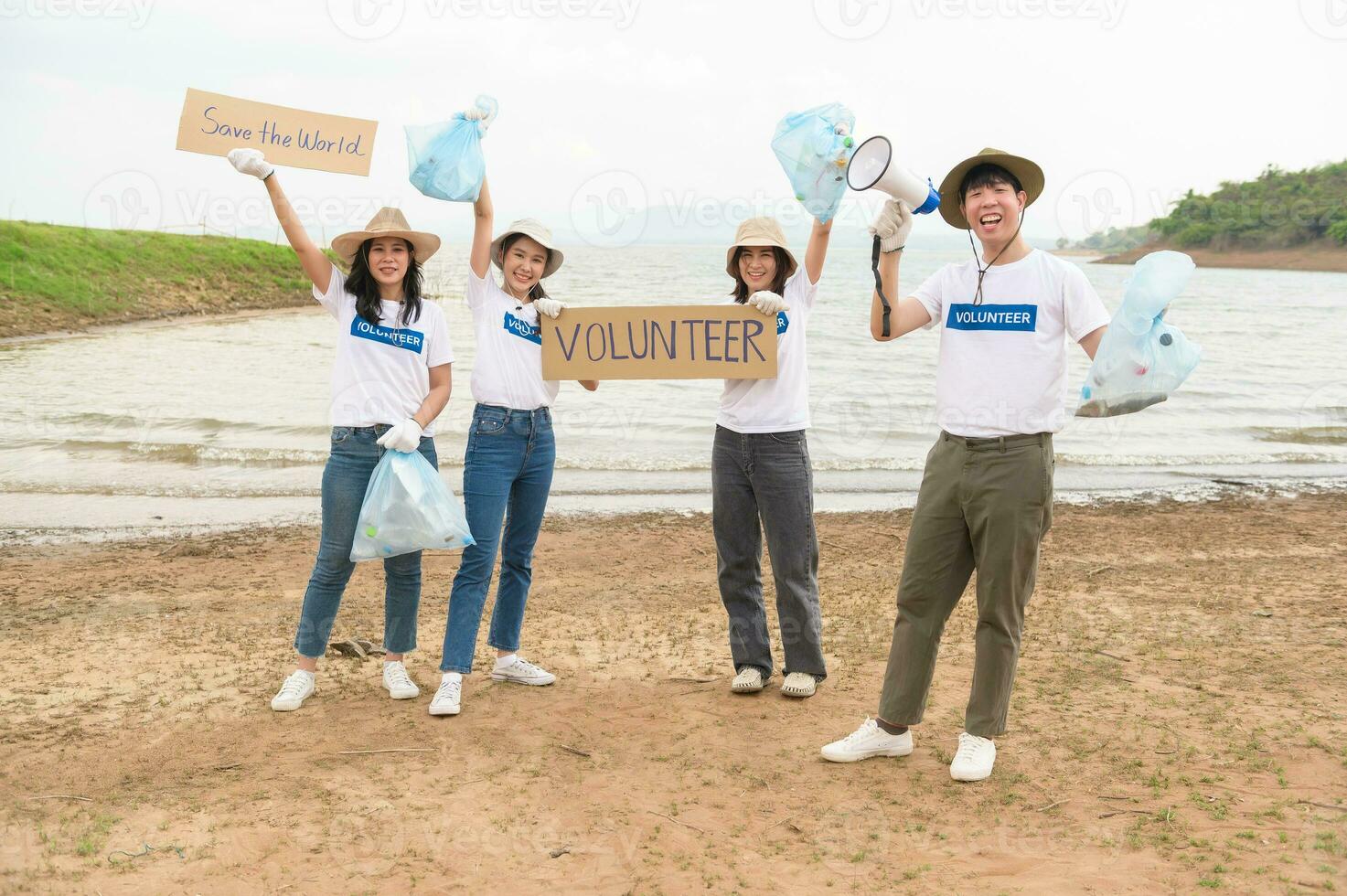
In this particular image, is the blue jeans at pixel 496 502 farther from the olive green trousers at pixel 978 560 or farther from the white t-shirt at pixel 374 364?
the olive green trousers at pixel 978 560

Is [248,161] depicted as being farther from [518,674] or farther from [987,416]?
[987,416]

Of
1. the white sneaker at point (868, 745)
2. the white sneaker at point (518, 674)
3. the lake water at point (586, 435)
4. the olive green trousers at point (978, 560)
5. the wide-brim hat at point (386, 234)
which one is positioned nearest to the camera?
the olive green trousers at point (978, 560)

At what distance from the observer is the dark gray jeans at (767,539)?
445cm

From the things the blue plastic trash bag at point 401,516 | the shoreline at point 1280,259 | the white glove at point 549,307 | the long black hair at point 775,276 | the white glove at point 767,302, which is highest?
the shoreline at point 1280,259

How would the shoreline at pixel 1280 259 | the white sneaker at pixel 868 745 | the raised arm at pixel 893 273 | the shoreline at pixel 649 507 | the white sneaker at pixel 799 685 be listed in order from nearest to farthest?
the raised arm at pixel 893 273
the white sneaker at pixel 868 745
the white sneaker at pixel 799 685
the shoreline at pixel 649 507
the shoreline at pixel 1280 259

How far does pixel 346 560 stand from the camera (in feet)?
14.4

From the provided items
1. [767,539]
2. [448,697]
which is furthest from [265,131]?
[767,539]

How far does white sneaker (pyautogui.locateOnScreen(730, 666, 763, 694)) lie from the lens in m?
4.63

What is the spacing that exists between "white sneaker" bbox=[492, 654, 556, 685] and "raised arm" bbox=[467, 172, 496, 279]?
1747 mm

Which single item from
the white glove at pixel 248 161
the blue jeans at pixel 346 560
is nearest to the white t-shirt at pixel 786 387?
the blue jeans at pixel 346 560

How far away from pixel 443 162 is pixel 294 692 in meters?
2.29

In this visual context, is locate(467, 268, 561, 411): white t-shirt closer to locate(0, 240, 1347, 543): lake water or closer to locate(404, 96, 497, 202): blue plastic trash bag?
locate(404, 96, 497, 202): blue plastic trash bag

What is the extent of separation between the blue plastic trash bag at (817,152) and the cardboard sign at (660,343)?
634 millimetres

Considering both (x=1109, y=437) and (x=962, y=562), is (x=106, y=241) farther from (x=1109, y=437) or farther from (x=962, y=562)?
(x=962, y=562)
